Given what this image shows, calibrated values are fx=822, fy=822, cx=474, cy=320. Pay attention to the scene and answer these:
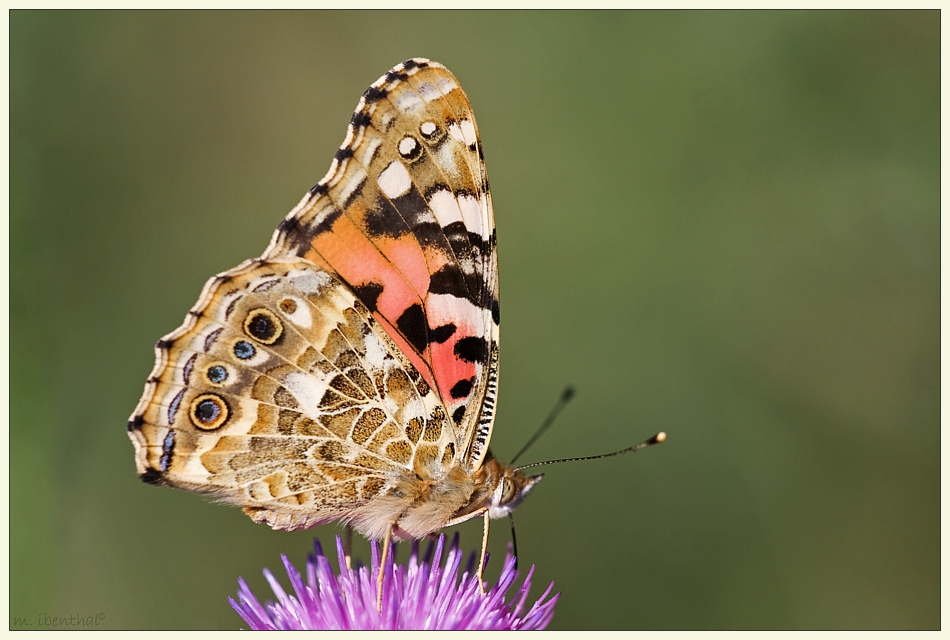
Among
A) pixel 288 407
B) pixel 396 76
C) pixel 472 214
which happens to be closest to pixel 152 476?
pixel 288 407

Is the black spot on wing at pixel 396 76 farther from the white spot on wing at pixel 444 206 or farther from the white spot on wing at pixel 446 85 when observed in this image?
the white spot on wing at pixel 444 206

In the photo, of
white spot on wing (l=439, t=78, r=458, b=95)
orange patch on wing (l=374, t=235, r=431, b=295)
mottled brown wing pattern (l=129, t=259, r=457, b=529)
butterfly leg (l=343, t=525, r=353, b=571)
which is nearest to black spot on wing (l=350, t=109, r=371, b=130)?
white spot on wing (l=439, t=78, r=458, b=95)

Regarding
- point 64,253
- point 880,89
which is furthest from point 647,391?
point 64,253

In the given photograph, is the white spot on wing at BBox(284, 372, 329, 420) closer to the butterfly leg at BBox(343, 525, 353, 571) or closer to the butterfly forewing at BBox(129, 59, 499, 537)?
the butterfly forewing at BBox(129, 59, 499, 537)

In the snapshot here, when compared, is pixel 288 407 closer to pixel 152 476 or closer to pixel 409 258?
pixel 152 476

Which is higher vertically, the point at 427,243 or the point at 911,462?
the point at 427,243

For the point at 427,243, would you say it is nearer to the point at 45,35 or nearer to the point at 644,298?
the point at 644,298

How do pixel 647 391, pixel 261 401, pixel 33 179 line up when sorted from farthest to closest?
1. pixel 647 391
2. pixel 33 179
3. pixel 261 401
